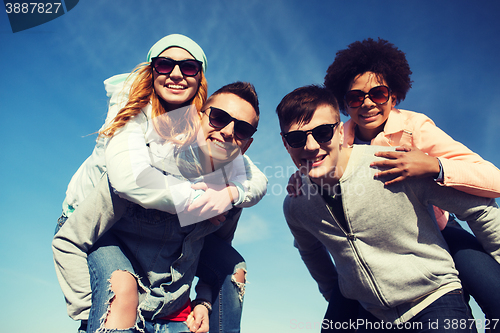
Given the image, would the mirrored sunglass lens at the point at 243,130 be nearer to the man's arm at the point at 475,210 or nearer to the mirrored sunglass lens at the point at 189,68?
the mirrored sunglass lens at the point at 189,68

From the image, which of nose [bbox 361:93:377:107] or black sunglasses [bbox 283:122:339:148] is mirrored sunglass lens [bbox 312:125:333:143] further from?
nose [bbox 361:93:377:107]

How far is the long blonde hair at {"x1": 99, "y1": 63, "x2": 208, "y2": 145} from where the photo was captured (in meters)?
3.20

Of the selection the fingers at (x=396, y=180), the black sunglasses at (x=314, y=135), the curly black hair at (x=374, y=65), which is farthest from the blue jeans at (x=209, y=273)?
the curly black hair at (x=374, y=65)

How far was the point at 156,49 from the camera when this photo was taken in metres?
3.88

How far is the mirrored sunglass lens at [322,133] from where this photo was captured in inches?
127

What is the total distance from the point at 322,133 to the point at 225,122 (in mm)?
1091

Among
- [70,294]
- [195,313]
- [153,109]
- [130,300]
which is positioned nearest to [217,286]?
[195,313]

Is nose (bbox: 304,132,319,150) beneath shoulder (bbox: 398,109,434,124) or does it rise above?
beneath

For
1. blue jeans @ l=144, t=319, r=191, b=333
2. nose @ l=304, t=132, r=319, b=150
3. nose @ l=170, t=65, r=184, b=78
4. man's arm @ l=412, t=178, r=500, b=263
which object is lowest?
blue jeans @ l=144, t=319, r=191, b=333

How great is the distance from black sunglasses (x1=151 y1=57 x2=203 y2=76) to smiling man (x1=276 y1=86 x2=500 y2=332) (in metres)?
1.21

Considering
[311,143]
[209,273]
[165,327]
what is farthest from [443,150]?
[165,327]

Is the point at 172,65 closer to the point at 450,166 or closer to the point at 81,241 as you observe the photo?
the point at 81,241

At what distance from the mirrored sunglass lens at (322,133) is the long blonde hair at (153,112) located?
4.39 ft

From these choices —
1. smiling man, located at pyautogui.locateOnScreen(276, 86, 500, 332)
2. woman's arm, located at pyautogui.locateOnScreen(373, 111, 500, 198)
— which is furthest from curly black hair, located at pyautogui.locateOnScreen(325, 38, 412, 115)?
woman's arm, located at pyautogui.locateOnScreen(373, 111, 500, 198)
